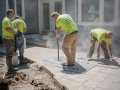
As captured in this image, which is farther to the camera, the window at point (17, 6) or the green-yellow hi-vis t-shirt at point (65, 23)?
the window at point (17, 6)

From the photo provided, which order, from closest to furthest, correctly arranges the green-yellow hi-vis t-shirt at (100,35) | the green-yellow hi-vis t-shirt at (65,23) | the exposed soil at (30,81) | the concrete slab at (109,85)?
1. the concrete slab at (109,85)
2. the exposed soil at (30,81)
3. the green-yellow hi-vis t-shirt at (65,23)
4. the green-yellow hi-vis t-shirt at (100,35)

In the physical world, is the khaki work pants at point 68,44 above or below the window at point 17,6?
below

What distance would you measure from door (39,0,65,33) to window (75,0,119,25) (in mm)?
2572

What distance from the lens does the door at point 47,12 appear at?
39.8ft

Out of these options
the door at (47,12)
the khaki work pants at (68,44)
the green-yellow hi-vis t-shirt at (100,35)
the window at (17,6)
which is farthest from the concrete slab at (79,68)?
the door at (47,12)

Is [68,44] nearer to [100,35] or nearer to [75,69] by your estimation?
[75,69]

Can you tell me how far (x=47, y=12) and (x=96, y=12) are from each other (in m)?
4.98

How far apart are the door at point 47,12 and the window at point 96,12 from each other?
8.44ft

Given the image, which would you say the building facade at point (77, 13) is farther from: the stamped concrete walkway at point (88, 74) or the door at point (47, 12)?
the stamped concrete walkway at point (88, 74)

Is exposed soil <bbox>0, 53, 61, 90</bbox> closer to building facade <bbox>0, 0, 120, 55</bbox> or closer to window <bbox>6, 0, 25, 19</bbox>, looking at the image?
building facade <bbox>0, 0, 120, 55</bbox>

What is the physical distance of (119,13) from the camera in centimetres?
801

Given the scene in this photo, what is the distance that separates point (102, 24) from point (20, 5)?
5814 millimetres

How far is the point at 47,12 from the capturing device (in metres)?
12.9

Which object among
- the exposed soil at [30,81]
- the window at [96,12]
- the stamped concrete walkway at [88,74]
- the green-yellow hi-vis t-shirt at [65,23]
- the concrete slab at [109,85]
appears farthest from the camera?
the window at [96,12]
